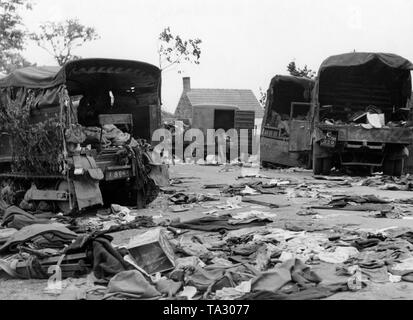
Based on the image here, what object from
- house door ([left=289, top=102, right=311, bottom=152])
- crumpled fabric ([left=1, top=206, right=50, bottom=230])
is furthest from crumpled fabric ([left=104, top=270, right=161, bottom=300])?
house door ([left=289, top=102, right=311, bottom=152])

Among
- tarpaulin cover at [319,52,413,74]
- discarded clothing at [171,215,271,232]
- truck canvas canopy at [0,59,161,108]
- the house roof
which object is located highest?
tarpaulin cover at [319,52,413,74]

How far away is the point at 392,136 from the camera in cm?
A: 1502

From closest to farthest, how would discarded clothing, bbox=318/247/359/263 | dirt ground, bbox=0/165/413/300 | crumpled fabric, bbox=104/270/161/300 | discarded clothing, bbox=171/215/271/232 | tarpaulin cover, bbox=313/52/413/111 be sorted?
crumpled fabric, bbox=104/270/161/300 → dirt ground, bbox=0/165/413/300 → discarded clothing, bbox=318/247/359/263 → discarded clothing, bbox=171/215/271/232 → tarpaulin cover, bbox=313/52/413/111

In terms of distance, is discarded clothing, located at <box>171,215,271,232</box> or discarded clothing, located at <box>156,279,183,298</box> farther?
discarded clothing, located at <box>171,215,271,232</box>

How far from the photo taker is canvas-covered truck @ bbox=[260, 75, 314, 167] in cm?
1886

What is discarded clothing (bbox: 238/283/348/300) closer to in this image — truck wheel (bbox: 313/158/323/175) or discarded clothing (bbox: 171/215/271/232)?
discarded clothing (bbox: 171/215/271/232)

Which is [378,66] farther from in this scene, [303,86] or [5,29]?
[5,29]

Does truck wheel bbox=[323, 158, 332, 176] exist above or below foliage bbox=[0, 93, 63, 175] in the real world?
below

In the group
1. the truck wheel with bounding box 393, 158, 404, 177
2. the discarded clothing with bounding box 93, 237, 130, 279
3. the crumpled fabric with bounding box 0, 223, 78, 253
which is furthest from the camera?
the truck wheel with bounding box 393, 158, 404, 177

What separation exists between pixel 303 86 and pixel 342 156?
4.37 meters

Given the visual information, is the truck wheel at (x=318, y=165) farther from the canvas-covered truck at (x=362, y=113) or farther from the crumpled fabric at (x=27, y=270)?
the crumpled fabric at (x=27, y=270)

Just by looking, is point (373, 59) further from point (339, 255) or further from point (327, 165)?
point (339, 255)

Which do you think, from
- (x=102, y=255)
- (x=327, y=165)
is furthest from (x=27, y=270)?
(x=327, y=165)

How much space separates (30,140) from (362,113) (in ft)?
31.4
